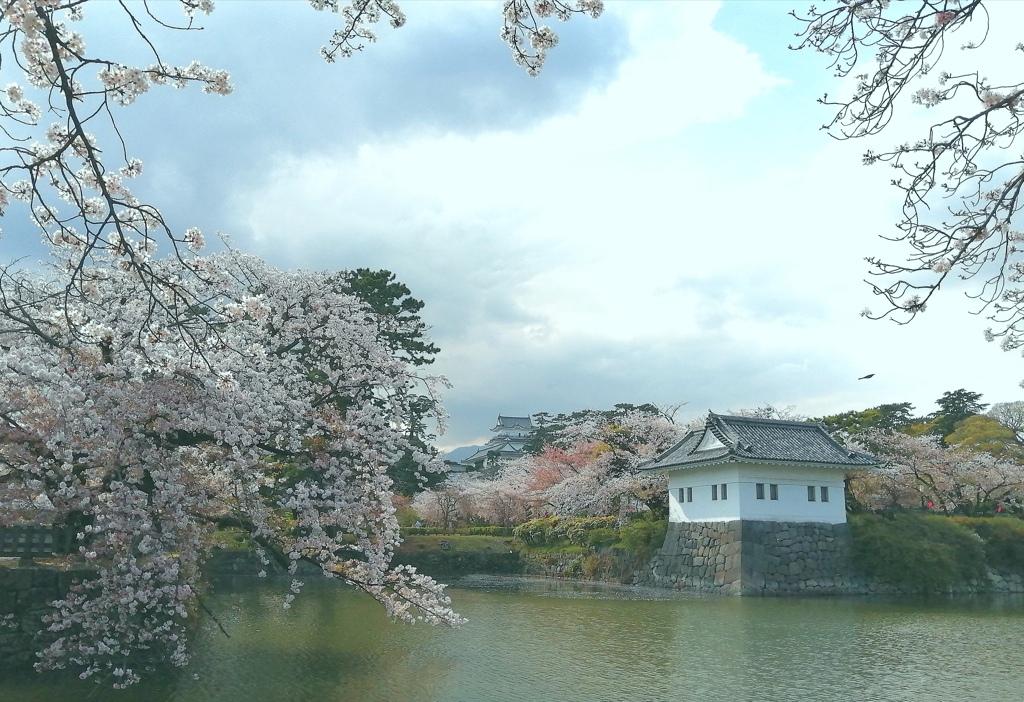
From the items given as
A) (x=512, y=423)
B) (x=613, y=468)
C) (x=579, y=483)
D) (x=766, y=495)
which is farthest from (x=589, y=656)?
(x=512, y=423)

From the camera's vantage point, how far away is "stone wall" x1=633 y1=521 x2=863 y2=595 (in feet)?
57.4

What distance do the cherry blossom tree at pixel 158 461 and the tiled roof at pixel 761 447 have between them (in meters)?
11.7

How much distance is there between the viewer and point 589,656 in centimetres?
887

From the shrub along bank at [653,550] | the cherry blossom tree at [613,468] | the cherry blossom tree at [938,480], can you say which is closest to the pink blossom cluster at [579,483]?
the cherry blossom tree at [613,468]

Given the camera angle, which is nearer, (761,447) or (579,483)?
(761,447)

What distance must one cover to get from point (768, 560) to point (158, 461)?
14.6 m

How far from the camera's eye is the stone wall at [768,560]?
17.5m

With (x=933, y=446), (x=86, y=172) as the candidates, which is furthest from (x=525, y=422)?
(x=86, y=172)

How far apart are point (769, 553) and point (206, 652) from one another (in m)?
13.3

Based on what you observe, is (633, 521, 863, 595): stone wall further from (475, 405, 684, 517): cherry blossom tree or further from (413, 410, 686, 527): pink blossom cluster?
(413, 410, 686, 527): pink blossom cluster

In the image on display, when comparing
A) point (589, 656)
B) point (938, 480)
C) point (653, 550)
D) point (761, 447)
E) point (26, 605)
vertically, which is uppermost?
point (761, 447)

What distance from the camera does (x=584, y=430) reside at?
25.3 metres

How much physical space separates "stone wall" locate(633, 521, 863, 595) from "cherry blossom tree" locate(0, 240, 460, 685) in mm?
11300

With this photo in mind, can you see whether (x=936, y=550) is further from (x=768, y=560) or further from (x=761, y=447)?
(x=761, y=447)
